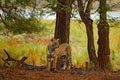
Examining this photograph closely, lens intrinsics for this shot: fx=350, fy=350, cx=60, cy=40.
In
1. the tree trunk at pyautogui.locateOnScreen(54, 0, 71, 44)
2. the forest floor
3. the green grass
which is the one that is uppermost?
the tree trunk at pyautogui.locateOnScreen(54, 0, 71, 44)

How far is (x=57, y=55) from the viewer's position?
714 cm

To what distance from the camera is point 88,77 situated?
6152mm

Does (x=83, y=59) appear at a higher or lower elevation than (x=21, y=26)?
lower

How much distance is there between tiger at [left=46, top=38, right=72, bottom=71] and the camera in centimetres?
694

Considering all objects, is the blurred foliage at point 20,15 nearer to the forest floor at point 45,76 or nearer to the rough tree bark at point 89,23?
the rough tree bark at point 89,23

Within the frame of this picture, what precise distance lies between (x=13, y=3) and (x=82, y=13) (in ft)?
6.65

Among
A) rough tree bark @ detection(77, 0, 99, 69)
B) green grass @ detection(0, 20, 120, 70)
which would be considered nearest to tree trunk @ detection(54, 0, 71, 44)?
rough tree bark @ detection(77, 0, 99, 69)

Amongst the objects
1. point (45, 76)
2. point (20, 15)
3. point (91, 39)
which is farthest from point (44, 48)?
point (45, 76)

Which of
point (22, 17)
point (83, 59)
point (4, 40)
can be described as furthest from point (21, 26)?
point (4, 40)

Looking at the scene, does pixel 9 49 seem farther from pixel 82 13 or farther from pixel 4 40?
pixel 82 13

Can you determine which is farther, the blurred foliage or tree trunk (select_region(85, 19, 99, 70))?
tree trunk (select_region(85, 19, 99, 70))

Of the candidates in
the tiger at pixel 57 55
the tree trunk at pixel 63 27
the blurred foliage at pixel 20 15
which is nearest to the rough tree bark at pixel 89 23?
the tree trunk at pixel 63 27

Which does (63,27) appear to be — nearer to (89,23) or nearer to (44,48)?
(89,23)

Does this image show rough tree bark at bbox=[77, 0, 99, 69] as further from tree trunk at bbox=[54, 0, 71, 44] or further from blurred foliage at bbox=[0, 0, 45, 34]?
blurred foliage at bbox=[0, 0, 45, 34]
